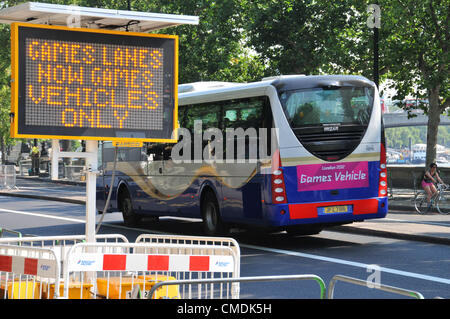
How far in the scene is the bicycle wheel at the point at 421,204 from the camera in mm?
24156

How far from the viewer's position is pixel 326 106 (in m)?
14.8

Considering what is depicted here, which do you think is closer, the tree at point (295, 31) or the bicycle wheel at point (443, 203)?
the bicycle wheel at point (443, 203)

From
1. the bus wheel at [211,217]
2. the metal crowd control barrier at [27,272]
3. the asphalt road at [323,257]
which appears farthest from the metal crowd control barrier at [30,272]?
the bus wheel at [211,217]

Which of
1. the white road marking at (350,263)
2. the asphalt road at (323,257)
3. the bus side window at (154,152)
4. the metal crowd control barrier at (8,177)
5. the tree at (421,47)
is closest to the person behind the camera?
the asphalt road at (323,257)

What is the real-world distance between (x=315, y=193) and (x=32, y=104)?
28.2ft

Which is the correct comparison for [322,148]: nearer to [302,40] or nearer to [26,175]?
[302,40]

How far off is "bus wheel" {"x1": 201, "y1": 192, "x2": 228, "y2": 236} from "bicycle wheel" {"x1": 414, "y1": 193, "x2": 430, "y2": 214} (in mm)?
9624

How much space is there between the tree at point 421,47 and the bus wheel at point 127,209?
42.0 ft

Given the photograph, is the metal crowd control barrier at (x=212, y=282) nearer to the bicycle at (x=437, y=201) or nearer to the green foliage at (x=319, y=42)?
the bicycle at (x=437, y=201)

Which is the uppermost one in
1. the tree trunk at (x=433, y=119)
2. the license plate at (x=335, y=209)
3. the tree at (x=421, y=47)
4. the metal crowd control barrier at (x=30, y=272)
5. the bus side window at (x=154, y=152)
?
the tree at (x=421, y=47)

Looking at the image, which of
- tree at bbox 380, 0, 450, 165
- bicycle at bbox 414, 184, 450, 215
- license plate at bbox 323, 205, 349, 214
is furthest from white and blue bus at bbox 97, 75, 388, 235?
tree at bbox 380, 0, 450, 165

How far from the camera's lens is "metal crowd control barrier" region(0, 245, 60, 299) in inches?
233

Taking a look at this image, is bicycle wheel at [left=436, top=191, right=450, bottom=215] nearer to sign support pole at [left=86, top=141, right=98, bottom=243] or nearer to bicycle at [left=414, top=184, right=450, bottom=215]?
bicycle at [left=414, top=184, right=450, bottom=215]
